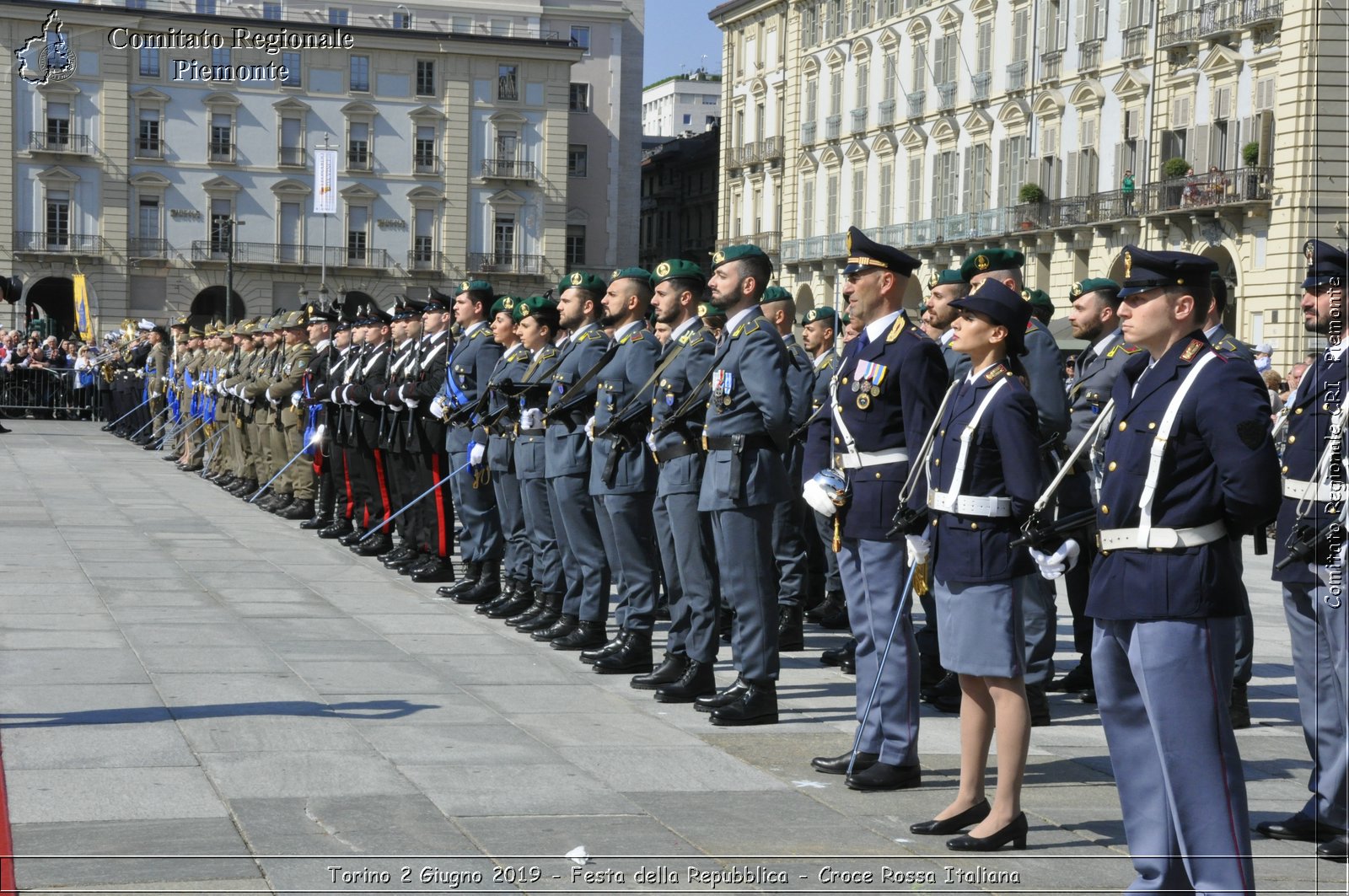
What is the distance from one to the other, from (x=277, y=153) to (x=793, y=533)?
6142 centimetres

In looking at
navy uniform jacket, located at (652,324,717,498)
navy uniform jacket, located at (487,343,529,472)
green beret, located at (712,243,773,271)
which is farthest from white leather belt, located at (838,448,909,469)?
navy uniform jacket, located at (487,343,529,472)

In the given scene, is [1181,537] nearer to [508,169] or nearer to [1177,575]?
[1177,575]

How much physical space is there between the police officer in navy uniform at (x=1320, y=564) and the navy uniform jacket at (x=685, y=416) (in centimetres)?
281

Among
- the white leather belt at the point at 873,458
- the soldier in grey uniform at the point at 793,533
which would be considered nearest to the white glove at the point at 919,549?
the white leather belt at the point at 873,458

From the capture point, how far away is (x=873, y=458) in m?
6.87

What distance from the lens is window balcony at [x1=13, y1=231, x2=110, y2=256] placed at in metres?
65.6

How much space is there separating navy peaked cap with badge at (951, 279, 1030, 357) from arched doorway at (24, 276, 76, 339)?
6368 cm

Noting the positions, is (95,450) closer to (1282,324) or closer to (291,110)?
(1282,324)

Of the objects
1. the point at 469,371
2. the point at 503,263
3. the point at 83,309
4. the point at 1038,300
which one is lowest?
the point at 469,371

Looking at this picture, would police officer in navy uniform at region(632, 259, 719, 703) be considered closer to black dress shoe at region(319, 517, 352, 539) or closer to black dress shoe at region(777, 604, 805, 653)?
black dress shoe at region(777, 604, 805, 653)

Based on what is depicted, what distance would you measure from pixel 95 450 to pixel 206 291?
44.4m

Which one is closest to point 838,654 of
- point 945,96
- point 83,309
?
point 83,309

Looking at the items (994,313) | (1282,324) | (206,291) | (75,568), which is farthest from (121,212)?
(994,313)

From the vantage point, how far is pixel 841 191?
182 feet
